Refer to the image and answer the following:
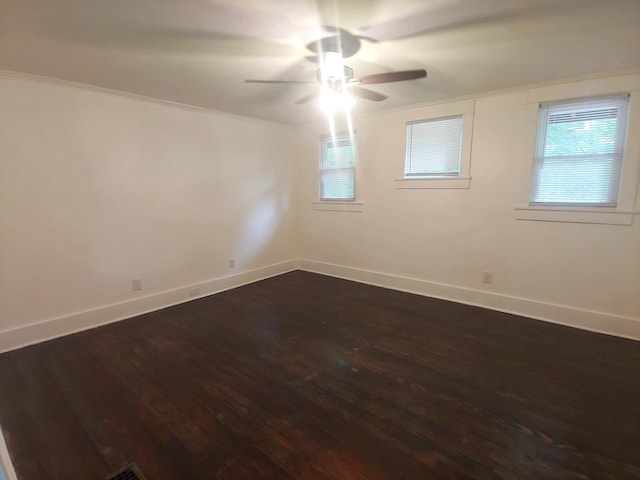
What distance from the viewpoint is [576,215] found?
2988mm

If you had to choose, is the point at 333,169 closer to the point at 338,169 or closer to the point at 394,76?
the point at 338,169

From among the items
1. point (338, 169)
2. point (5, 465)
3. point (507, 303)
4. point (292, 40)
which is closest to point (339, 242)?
point (338, 169)

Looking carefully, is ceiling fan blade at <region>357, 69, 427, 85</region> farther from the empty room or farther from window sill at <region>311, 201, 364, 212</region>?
window sill at <region>311, 201, 364, 212</region>

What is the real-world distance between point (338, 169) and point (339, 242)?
1119 millimetres

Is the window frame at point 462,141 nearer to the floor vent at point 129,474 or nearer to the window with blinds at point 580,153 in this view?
the window with blinds at point 580,153

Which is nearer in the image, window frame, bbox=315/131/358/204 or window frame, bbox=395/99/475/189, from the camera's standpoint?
window frame, bbox=395/99/475/189

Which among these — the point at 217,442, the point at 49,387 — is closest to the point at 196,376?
the point at 217,442

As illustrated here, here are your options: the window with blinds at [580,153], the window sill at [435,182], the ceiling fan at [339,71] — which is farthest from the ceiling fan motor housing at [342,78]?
the window with blinds at [580,153]

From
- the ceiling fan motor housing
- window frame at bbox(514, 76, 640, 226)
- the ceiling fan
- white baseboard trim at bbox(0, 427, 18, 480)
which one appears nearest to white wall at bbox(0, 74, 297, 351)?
white baseboard trim at bbox(0, 427, 18, 480)

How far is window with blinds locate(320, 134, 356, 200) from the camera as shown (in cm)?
454

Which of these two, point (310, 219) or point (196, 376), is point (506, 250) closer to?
point (310, 219)

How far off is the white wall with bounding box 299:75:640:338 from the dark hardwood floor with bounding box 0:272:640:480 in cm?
36

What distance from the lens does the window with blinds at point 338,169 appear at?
14.9 feet

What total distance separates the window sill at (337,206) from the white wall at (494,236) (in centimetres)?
10
